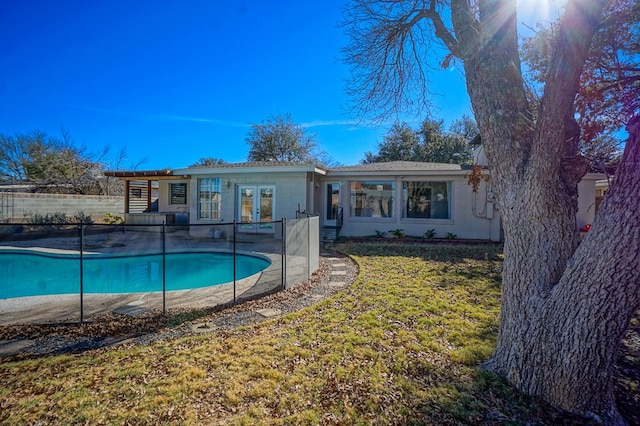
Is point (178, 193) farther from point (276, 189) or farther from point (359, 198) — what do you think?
point (359, 198)

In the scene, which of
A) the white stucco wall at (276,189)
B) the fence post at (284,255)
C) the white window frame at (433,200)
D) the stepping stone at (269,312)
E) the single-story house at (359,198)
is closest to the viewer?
the stepping stone at (269,312)

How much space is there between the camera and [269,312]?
4914mm

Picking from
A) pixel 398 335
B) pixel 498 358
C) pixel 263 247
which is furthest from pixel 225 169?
pixel 498 358

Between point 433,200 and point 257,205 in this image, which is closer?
point 433,200

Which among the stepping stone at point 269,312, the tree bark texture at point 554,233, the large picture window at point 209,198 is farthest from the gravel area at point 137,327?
the large picture window at point 209,198

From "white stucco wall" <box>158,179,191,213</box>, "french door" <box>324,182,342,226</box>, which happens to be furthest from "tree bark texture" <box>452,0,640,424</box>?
"white stucco wall" <box>158,179,191,213</box>

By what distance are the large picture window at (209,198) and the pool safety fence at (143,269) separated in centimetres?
89

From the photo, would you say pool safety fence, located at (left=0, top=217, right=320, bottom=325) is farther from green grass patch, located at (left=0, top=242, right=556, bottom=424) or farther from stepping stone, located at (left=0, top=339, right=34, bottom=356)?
green grass patch, located at (left=0, top=242, right=556, bottom=424)

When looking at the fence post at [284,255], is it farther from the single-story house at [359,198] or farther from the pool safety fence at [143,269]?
the single-story house at [359,198]

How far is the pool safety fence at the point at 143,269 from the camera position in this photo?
5129mm

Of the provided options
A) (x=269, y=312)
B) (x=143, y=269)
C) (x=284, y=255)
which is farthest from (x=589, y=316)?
(x=143, y=269)

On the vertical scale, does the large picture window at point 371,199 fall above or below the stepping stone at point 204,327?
above

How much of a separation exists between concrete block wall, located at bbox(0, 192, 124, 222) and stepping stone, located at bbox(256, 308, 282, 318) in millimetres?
16439

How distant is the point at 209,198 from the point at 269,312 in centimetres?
1071
